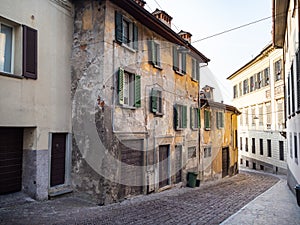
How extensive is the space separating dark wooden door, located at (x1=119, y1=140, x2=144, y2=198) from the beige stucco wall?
2.45 meters

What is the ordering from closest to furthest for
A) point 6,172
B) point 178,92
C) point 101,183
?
point 6,172, point 101,183, point 178,92

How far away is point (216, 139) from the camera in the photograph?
72.5 ft

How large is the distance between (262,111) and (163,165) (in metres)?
19.3

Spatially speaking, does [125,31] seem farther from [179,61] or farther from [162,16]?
[179,61]

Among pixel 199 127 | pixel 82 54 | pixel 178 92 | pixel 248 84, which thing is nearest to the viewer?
pixel 82 54

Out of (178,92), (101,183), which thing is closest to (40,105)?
(101,183)

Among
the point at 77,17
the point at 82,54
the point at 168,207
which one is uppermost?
the point at 77,17

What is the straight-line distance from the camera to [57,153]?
1015 cm

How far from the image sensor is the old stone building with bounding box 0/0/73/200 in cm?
863

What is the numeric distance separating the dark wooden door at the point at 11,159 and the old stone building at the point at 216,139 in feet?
41.6

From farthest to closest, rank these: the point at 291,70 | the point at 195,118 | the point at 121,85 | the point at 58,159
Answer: the point at 195,118 < the point at 291,70 < the point at 121,85 < the point at 58,159

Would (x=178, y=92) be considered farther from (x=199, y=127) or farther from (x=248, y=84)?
(x=248, y=84)

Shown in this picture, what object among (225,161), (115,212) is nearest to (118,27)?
(115,212)

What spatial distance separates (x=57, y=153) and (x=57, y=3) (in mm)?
5427
